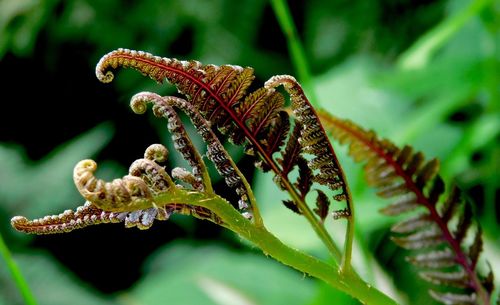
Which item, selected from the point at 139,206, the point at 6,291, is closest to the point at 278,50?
the point at 6,291

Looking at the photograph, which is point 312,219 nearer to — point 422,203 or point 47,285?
point 422,203

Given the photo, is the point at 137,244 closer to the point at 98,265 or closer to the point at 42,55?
the point at 98,265

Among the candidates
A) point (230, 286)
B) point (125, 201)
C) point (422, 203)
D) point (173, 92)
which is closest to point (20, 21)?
point (173, 92)

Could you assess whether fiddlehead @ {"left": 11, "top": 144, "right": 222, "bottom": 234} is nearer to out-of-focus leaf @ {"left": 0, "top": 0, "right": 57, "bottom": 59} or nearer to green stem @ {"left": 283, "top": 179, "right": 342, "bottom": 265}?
green stem @ {"left": 283, "top": 179, "right": 342, "bottom": 265}

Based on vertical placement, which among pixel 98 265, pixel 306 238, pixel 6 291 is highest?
pixel 98 265

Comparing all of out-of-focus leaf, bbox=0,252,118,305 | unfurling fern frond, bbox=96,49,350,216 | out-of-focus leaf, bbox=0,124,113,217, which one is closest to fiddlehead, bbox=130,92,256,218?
unfurling fern frond, bbox=96,49,350,216
